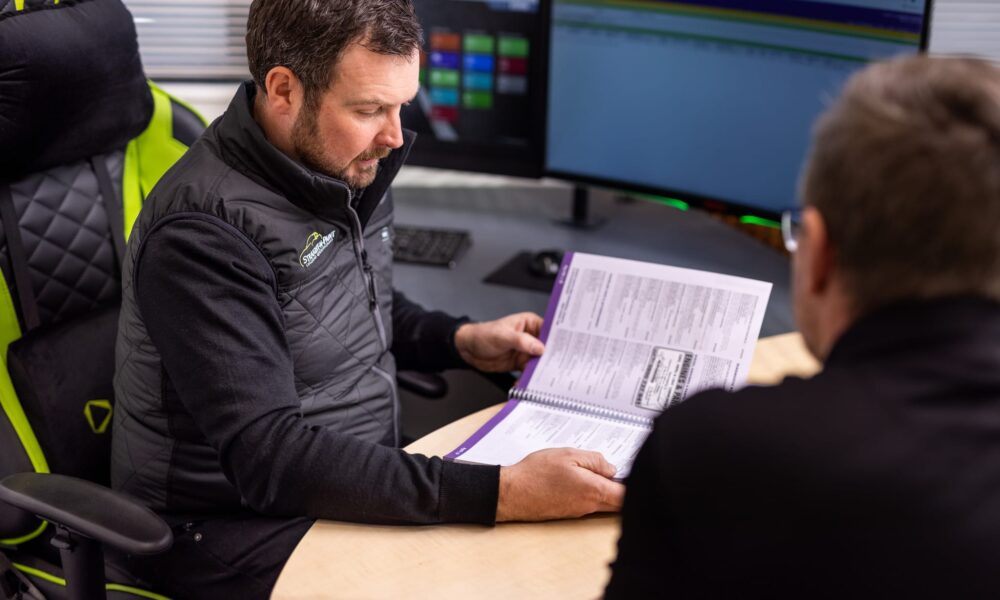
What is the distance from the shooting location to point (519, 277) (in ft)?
6.56

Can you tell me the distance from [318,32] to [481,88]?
953mm

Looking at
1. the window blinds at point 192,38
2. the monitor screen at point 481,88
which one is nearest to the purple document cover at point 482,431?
the monitor screen at point 481,88

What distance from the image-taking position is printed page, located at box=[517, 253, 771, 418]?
54.5 inches

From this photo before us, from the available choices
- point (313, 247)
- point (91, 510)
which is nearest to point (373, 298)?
point (313, 247)

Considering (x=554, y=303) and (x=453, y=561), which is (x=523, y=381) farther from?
(x=453, y=561)

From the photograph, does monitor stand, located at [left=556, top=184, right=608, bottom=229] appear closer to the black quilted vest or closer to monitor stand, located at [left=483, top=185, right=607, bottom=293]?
Result: monitor stand, located at [left=483, top=185, right=607, bottom=293]

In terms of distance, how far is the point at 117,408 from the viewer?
1.42 metres

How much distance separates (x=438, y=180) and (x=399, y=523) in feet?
4.92

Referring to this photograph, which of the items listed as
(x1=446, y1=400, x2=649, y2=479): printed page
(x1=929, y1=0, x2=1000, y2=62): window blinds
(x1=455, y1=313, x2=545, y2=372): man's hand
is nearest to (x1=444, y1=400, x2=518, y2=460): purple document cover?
(x1=446, y1=400, x2=649, y2=479): printed page

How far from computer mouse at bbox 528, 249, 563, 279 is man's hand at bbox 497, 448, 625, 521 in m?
0.82

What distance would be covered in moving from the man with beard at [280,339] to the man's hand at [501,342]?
15mm

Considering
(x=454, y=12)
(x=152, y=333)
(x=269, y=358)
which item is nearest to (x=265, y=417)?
(x=269, y=358)

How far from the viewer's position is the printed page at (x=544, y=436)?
128 cm

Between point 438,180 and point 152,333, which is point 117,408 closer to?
point 152,333
